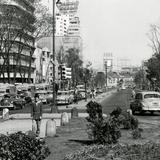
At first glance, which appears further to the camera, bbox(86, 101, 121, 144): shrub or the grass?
bbox(86, 101, 121, 144): shrub

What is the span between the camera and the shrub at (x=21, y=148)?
7.49m

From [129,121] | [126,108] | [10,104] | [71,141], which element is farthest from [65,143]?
[10,104]

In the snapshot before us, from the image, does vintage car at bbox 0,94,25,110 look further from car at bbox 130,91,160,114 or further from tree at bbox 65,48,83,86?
tree at bbox 65,48,83,86

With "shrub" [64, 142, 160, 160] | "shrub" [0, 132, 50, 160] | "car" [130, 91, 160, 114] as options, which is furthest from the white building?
"shrub" [0, 132, 50, 160]

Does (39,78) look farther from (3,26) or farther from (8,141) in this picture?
(8,141)

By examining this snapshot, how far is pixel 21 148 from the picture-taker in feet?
25.3

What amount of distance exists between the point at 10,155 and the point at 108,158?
3414 millimetres

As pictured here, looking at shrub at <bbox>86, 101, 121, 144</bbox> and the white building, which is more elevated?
the white building

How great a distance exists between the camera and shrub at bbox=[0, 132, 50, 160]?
7.49 metres

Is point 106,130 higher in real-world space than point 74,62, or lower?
lower

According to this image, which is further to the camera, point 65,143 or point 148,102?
point 148,102

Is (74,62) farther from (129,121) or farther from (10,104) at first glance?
(129,121)

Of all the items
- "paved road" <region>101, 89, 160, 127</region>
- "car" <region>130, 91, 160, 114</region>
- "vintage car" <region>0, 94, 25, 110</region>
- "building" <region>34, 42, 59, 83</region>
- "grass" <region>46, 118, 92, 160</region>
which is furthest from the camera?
"building" <region>34, 42, 59, 83</region>

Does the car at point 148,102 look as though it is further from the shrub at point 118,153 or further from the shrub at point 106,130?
the shrub at point 118,153
